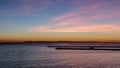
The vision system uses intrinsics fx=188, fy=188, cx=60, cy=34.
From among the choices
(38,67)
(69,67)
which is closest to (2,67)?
(38,67)

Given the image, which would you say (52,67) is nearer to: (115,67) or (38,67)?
(38,67)

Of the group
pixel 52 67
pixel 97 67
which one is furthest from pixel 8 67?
pixel 97 67

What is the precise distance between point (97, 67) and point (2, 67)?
58.1ft

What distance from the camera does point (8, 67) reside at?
3531 centimetres

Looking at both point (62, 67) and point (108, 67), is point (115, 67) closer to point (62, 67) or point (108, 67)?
point (108, 67)

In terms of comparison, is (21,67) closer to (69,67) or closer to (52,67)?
(52,67)

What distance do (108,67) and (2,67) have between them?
19.8 meters

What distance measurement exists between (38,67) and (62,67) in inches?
179

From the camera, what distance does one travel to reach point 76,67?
115ft

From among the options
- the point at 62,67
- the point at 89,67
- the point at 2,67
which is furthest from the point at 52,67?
the point at 2,67

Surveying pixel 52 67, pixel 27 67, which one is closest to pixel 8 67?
pixel 27 67

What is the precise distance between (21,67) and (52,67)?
587 cm

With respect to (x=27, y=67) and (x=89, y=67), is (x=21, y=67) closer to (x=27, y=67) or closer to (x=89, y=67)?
(x=27, y=67)

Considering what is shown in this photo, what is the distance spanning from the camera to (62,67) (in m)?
34.9
